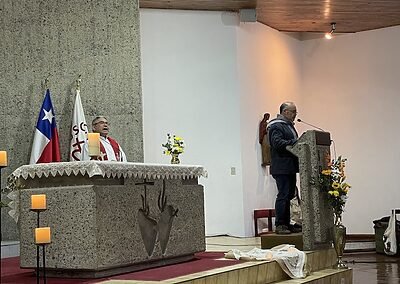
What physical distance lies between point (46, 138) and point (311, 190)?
3.07 metres

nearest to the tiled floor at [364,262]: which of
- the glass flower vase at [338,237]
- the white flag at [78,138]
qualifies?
the glass flower vase at [338,237]

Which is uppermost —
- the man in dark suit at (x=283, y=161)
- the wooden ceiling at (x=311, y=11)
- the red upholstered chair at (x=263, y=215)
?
the wooden ceiling at (x=311, y=11)

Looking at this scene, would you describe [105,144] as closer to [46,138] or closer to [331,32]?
[46,138]

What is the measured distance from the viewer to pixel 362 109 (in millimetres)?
12961

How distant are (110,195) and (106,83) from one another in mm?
3834

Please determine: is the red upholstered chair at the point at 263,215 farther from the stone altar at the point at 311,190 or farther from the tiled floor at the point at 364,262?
the stone altar at the point at 311,190

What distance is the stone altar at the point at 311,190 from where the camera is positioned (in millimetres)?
7625

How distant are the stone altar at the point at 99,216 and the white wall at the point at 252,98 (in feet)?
15.7

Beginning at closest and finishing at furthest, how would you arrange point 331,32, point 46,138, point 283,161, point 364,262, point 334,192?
point 334,192 < point 283,161 < point 46,138 < point 364,262 < point 331,32

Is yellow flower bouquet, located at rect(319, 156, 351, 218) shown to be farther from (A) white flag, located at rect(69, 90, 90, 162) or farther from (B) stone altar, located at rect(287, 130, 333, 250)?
(A) white flag, located at rect(69, 90, 90, 162)

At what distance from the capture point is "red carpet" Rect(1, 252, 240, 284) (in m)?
5.27

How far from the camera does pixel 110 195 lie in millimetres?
5477

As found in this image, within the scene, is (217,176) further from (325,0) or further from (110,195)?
(110,195)

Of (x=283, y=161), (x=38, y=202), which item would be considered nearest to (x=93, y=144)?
(x=38, y=202)
